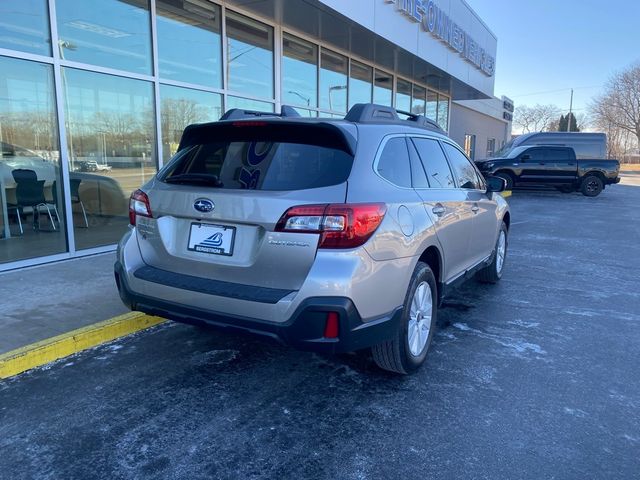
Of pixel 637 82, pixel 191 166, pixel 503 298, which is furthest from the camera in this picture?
pixel 637 82

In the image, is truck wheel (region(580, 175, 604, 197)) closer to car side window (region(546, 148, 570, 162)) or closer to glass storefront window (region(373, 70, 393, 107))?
car side window (region(546, 148, 570, 162))

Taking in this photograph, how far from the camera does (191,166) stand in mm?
3275

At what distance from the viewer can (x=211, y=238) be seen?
2.93 m

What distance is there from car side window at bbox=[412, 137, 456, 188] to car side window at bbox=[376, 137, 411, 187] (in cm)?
32

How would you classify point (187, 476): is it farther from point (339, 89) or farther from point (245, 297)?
point (339, 89)

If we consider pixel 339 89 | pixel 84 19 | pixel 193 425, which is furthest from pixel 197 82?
pixel 193 425

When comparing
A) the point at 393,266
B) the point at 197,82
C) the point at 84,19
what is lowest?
the point at 393,266

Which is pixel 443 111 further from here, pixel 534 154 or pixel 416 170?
pixel 416 170

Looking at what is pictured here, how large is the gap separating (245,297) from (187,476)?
946 millimetres

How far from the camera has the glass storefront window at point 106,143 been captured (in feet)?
23.0

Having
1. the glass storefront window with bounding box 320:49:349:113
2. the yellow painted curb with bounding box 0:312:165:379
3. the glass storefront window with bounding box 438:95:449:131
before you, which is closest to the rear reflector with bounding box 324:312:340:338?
the yellow painted curb with bounding box 0:312:165:379

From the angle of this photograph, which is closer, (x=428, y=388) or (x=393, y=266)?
(x=393, y=266)

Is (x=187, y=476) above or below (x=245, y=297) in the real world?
below

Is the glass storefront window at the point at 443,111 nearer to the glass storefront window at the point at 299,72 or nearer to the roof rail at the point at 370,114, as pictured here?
the glass storefront window at the point at 299,72
